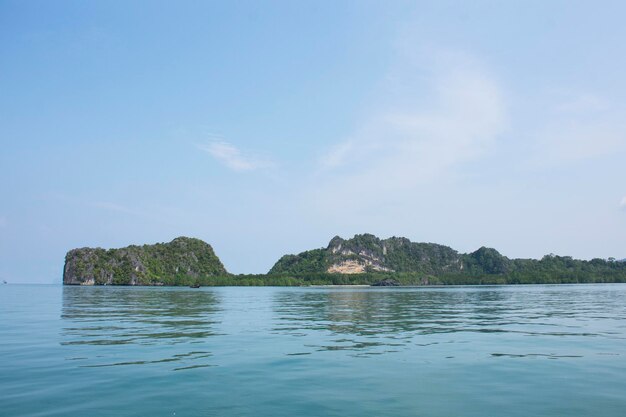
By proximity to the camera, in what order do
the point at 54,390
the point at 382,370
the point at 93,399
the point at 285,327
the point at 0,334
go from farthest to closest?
the point at 285,327 → the point at 0,334 → the point at 382,370 → the point at 54,390 → the point at 93,399

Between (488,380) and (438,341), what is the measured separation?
10117 millimetres

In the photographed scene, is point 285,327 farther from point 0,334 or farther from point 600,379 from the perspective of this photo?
point 600,379

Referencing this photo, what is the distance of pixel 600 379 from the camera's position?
658 inches

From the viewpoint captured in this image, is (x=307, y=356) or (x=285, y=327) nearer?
(x=307, y=356)

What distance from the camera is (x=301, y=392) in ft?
49.5

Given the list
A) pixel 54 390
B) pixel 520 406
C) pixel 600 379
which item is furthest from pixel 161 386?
pixel 600 379

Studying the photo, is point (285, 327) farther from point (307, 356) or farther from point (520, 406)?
point (520, 406)

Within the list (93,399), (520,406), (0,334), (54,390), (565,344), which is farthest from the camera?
(0,334)

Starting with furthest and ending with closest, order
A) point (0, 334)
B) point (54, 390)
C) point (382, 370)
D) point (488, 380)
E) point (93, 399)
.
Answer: point (0, 334) < point (382, 370) < point (488, 380) < point (54, 390) < point (93, 399)

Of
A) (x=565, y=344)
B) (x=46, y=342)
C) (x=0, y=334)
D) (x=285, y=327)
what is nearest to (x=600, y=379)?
(x=565, y=344)

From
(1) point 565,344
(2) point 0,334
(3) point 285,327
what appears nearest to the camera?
(1) point 565,344

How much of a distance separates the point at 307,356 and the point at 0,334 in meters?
21.2

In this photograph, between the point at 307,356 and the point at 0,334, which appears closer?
the point at 307,356

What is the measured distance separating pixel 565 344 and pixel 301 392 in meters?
16.9
